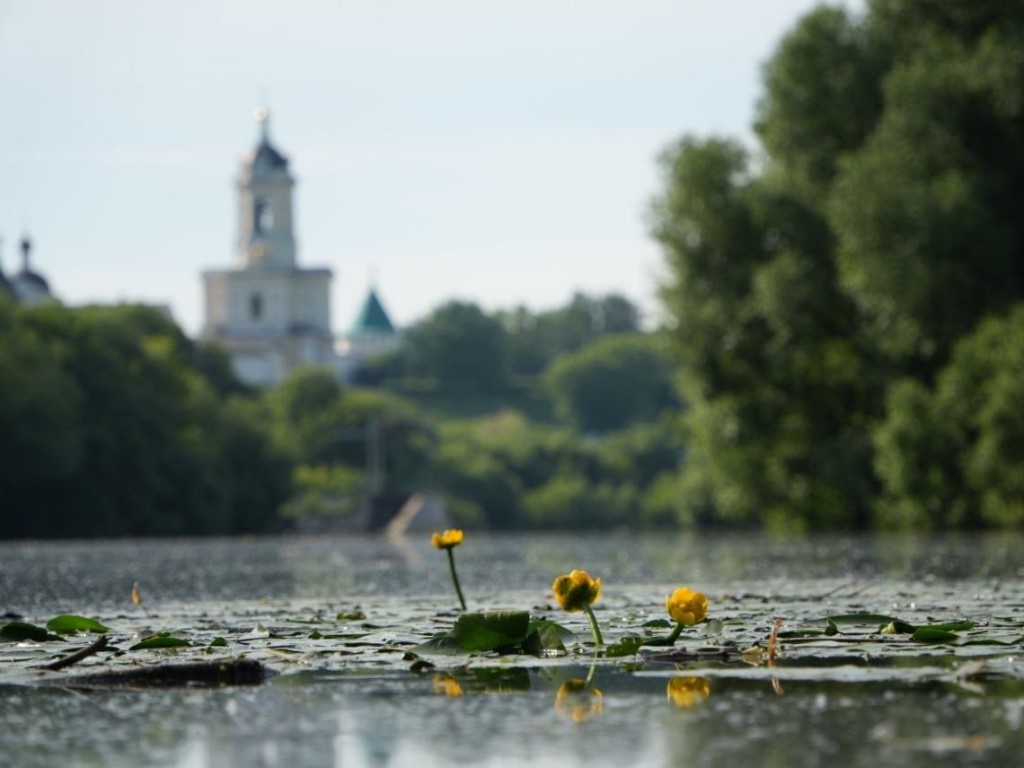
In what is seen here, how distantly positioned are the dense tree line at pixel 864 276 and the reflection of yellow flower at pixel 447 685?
30.0m

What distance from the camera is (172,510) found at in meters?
79.3

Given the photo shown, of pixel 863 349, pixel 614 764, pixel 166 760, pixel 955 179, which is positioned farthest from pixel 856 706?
pixel 863 349

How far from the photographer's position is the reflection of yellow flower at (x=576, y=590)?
8750 mm

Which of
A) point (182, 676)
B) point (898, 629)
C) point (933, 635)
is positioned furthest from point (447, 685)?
point (898, 629)

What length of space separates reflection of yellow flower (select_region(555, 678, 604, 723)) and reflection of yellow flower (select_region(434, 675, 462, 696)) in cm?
36

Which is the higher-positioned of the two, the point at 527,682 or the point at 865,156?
the point at 865,156

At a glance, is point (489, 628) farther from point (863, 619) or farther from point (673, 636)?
point (863, 619)

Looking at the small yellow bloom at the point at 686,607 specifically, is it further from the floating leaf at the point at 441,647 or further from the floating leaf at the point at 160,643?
the floating leaf at the point at 160,643

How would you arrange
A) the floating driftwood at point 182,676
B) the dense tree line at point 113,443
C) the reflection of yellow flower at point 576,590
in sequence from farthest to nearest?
1. the dense tree line at point 113,443
2. the reflection of yellow flower at point 576,590
3. the floating driftwood at point 182,676

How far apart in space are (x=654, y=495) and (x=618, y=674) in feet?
518

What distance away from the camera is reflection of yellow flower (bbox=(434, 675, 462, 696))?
730 cm

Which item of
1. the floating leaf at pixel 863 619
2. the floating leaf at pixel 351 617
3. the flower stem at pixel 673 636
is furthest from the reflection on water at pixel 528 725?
the floating leaf at pixel 351 617

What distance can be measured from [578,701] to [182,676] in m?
1.82

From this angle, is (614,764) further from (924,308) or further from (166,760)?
(924,308)
